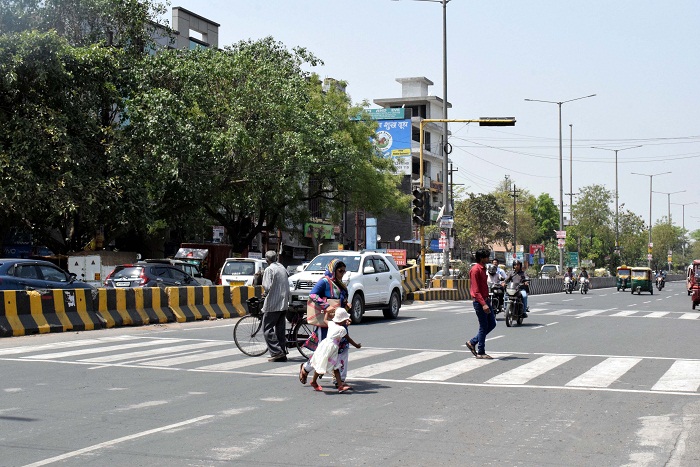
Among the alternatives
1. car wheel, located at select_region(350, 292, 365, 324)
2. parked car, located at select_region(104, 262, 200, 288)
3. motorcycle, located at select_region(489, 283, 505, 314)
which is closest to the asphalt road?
car wheel, located at select_region(350, 292, 365, 324)

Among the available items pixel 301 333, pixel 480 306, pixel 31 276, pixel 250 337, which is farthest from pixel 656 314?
pixel 31 276

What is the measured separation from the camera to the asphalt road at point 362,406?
24.4 ft

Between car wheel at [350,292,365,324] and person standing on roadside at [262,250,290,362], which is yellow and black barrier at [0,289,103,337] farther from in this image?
person standing on roadside at [262,250,290,362]

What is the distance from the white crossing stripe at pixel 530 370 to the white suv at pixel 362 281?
7.89m

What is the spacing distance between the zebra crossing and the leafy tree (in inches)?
2870

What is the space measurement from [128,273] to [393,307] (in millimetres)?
7979

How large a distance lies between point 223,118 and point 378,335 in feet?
71.9

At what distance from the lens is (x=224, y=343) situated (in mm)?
17516

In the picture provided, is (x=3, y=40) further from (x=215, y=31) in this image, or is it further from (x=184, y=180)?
(x=215, y=31)

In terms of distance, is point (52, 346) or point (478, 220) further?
point (478, 220)

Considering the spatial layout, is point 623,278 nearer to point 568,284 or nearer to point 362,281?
point 568,284

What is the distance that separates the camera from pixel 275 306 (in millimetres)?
13867

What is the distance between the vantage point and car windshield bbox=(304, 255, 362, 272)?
2350 centimetres

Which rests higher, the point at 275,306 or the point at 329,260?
the point at 329,260
